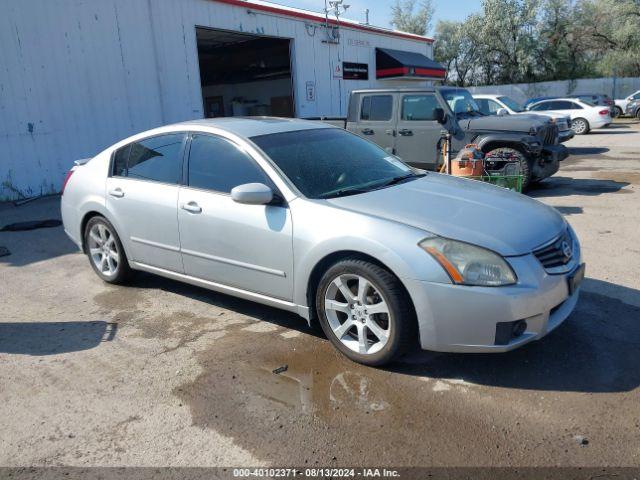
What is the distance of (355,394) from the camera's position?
3.23 metres

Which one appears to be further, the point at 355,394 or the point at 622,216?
the point at 622,216

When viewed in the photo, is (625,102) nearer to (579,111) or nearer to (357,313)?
(579,111)

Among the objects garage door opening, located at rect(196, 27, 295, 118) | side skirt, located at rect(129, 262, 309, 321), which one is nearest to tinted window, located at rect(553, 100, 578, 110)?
garage door opening, located at rect(196, 27, 295, 118)

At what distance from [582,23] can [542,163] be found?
36788 millimetres

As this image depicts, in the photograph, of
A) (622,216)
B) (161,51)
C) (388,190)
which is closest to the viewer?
(388,190)

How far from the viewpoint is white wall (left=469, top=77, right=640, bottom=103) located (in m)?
34.5

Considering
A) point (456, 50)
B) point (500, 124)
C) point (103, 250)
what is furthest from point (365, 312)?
point (456, 50)

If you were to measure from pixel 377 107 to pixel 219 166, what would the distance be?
5997 millimetres

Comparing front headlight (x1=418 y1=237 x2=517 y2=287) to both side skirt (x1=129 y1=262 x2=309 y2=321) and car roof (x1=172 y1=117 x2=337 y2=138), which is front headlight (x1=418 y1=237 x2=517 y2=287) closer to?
side skirt (x1=129 y1=262 x2=309 y2=321)

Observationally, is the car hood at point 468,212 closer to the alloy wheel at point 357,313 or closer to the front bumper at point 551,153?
the alloy wheel at point 357,313

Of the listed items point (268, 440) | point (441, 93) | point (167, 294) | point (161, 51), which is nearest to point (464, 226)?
point (268, 440)

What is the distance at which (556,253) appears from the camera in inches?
135

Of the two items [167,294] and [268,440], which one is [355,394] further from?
[167,294]

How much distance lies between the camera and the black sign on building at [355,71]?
19.0m
